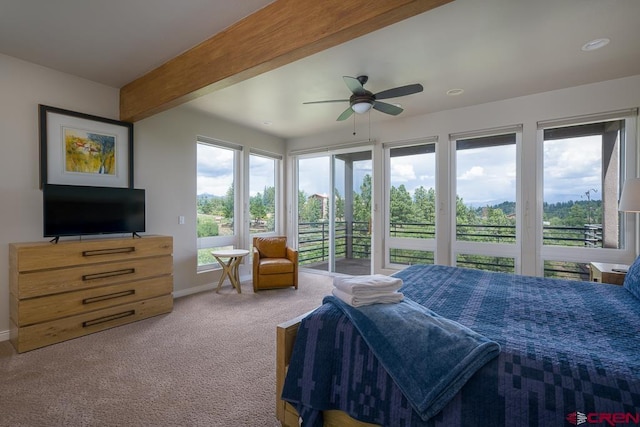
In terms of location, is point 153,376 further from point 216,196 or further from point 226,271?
point 216,196

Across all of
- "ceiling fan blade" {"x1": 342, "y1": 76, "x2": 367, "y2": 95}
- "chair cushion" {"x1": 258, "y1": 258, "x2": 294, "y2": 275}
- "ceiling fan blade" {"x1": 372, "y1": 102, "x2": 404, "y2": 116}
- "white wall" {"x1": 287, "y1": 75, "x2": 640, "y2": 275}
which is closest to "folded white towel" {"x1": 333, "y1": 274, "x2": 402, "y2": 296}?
"ceiling fan blade" {"x1": 342, "y1": 76, "x2": 367, "y2": 95}

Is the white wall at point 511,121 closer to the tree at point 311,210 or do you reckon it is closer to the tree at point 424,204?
the tree at point 424,204

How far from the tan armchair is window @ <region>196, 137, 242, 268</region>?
55cm

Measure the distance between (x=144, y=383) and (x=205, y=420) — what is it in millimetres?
659

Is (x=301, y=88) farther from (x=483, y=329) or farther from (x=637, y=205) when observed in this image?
(x=637, y=205)

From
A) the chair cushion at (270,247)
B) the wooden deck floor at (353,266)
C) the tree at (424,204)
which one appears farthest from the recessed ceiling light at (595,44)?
the chair cushion at (270,247)

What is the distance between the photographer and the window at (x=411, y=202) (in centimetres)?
440

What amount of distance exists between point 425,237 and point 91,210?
4239mm

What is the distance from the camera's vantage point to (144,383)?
2.02m

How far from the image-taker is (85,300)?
109 inches

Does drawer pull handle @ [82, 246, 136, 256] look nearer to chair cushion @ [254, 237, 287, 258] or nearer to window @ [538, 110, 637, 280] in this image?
chair cushion @ [254, 237, 287, 258]

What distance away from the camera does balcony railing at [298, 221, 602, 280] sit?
137 inches

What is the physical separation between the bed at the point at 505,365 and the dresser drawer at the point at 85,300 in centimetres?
235

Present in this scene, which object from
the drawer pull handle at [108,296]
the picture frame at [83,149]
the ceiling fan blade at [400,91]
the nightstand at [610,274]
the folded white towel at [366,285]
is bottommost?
the drawer pull handle at [108,296]
